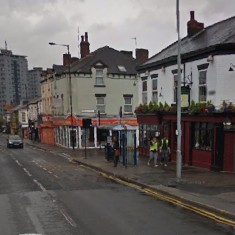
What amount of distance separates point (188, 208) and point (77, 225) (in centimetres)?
379

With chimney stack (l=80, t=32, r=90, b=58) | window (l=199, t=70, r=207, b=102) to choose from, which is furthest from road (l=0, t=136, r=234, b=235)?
chimney stack (l=80, t=32, r=90, b=58)

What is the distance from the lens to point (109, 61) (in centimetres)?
4841

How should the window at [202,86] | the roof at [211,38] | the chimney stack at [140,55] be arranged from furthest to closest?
the chimney stack at [140,55] → the window at [202,86] → the roof at [211,38]

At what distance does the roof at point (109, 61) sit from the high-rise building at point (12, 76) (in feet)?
299

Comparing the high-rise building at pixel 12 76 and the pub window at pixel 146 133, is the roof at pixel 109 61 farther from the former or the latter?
the high-rise building at pixel 12 76

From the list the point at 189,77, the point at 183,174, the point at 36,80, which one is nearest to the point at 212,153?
the point at 183,174

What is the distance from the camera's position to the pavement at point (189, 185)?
1159cm

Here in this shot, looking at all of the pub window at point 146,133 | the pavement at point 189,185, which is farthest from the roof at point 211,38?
the pavement at point 189,185

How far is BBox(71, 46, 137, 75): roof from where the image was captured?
4602cm

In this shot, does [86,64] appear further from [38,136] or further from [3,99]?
[3,99]

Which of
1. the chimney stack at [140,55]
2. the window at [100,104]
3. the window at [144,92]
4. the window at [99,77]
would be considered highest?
the chimney stack at [140,55]

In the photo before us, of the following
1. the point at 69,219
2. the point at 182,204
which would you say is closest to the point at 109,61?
the point at 182,204

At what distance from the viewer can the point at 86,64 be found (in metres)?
46.4

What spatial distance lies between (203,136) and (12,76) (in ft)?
413
